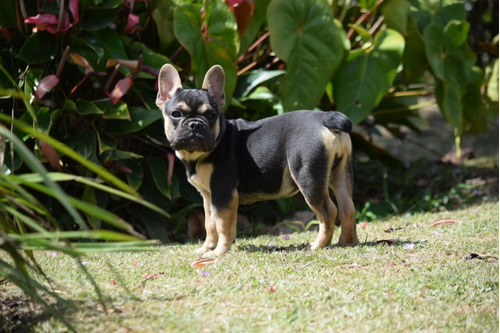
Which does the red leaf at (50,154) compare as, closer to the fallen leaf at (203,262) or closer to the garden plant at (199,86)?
the garden plant at (199,86)

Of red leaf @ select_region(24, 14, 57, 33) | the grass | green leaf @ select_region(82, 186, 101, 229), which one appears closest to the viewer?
the grass

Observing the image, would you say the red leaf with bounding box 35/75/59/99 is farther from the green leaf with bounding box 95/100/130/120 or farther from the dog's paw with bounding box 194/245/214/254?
the dog's paw with bounding box 194/245/214/254

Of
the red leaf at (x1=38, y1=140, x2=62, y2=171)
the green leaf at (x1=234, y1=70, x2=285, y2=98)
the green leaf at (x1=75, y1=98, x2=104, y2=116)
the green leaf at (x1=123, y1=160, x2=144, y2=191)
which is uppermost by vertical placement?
the green leaf at (x1=75, y1=98, x2=104, y2=116)

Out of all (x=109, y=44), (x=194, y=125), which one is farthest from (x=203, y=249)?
(x=109, y=44)

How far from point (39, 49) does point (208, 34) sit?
1.42 meters

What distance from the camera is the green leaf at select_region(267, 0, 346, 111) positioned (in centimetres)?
641

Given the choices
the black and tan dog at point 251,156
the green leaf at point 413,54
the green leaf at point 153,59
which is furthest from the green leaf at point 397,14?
the black and tan dog at point 251,156

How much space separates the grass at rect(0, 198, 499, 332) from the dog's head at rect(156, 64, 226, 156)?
753 mm

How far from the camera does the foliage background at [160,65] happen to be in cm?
589

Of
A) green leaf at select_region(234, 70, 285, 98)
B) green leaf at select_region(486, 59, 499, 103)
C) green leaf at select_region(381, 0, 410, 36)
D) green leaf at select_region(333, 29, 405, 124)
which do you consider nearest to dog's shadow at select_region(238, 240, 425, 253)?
green leaf at select_region(333, 29, 405, 124)

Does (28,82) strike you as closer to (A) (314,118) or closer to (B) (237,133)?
(B) (237,133)

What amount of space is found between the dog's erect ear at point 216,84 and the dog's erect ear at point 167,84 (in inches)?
7.6

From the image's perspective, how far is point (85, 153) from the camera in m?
5.87

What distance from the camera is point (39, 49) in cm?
589
